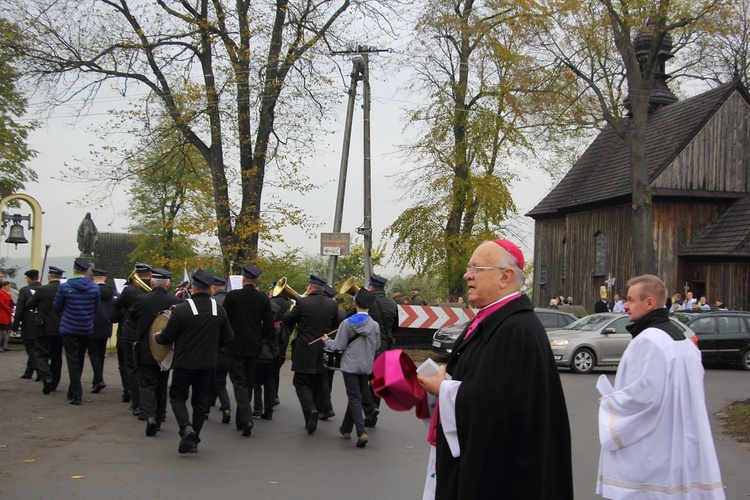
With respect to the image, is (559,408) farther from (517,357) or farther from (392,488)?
(392,488)

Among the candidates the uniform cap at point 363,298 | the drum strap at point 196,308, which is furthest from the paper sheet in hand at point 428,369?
the uniform cap at point 363,298

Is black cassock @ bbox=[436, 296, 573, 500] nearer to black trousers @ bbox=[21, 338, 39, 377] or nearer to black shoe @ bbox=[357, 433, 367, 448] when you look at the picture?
black shoe @ bbox=[357, 433, 367, 448]

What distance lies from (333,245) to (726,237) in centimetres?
1829

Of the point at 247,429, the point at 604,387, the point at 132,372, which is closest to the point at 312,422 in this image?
the point at 247,429

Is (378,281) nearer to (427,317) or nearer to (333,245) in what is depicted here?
(333,245)

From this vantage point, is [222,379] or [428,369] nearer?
[428,369]

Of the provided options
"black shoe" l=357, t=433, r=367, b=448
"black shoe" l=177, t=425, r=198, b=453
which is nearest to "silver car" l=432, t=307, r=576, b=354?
"black shoe" l=357, t=433, r=367, b=448

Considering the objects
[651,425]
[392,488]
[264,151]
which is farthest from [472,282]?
[264,151]

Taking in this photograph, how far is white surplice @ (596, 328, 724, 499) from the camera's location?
15.6 feet

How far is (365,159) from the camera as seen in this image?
78.6ft

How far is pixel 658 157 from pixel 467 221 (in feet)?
28.3

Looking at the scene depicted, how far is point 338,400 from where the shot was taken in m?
14.4

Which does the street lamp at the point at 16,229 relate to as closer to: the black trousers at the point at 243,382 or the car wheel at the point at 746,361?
the black trousers at the point at 243,382

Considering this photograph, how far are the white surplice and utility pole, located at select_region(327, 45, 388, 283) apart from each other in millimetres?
18576
